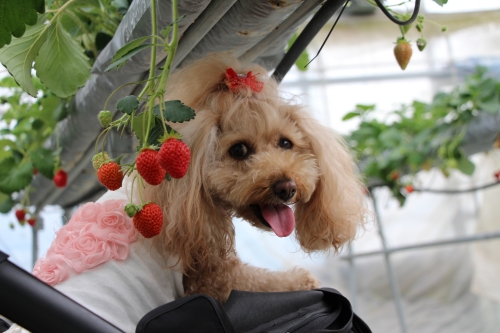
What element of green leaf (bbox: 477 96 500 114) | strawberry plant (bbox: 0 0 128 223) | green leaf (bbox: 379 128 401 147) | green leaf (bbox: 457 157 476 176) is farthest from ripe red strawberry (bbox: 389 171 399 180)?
strawberry plant (bbox: 0 0 128 223)

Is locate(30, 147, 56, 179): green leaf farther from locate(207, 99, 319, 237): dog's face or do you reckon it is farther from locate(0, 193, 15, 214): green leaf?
locate(207, 99, 319, 237): dog's face

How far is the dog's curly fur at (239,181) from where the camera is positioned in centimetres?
65

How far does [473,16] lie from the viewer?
3666 mm

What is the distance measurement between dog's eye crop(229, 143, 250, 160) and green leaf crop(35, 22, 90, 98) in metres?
0.25

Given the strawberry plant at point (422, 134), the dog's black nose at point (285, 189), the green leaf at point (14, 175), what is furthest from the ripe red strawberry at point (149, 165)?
the strawberry plant at point (422, 134)

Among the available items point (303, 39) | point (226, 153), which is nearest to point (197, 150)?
point (226, 153)

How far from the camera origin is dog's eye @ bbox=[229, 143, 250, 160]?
2.26 feet

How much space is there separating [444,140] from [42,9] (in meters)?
1.77

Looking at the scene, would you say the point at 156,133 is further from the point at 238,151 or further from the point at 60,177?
the point at 60,177

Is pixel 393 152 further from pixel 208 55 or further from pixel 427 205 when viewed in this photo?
pixel 427 205

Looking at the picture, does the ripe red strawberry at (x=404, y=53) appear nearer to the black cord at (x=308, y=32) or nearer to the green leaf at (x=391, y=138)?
the black cord at (x=308, y=32)

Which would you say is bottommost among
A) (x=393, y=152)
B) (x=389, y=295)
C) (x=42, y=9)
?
(x=389, y=295)

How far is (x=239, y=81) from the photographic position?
68 cm

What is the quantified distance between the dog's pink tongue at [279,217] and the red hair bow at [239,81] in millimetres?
163
